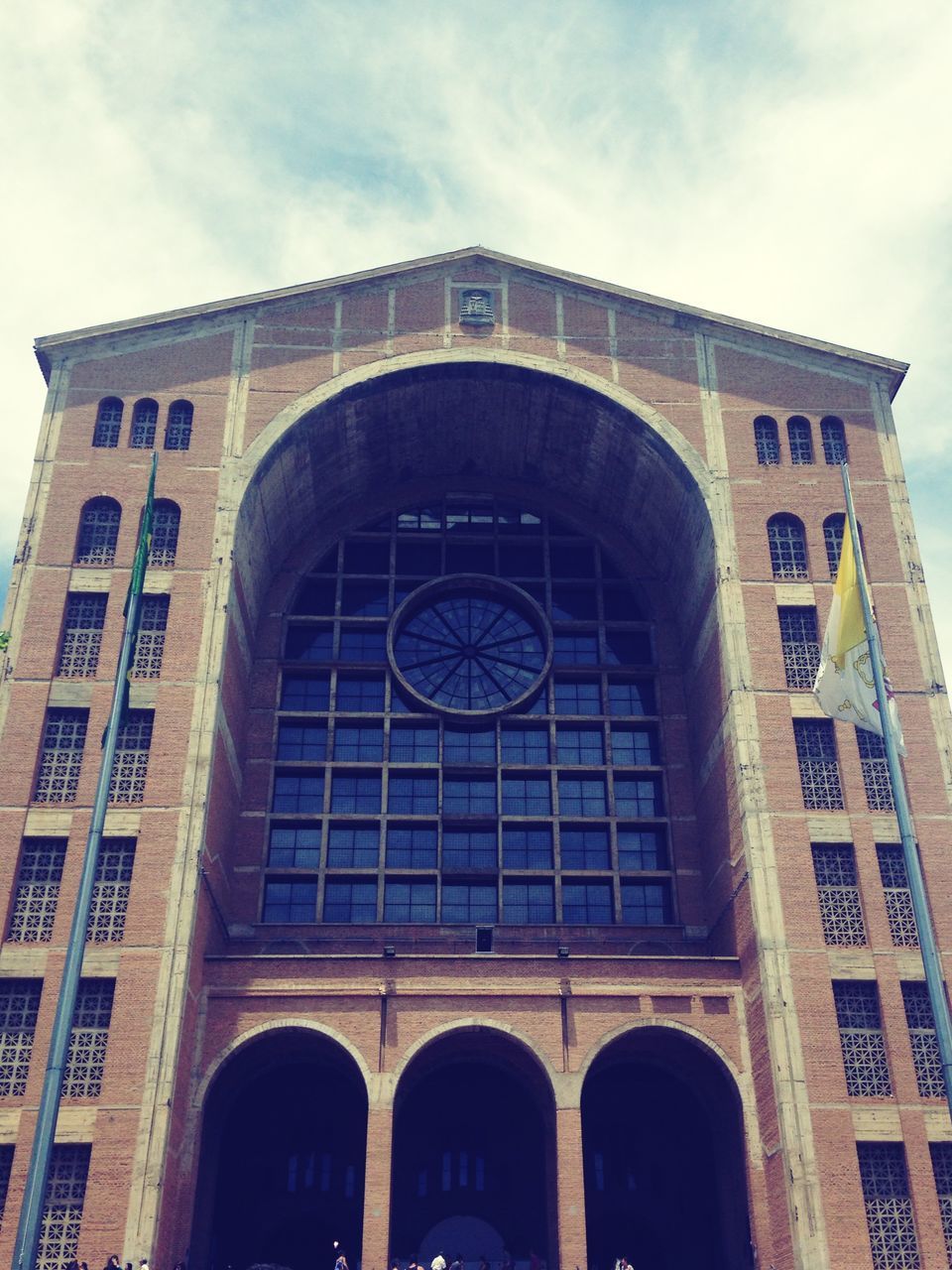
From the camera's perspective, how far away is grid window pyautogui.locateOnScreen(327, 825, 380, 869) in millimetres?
33625

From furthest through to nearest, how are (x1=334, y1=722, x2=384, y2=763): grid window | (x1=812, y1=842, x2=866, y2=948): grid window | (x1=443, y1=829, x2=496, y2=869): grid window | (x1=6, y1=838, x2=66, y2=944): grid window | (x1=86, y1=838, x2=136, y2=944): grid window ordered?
1. (x1=334, y1=722, x2=384, y2=763): grid window
2. (x1=443, y1=829, x2=496, y2=869): grid window
3. (x1=812, y1=842, x2=866, y2=948): grid window
4. (x1=86, y1=838, x2=136, y2=944): grid window
5. (x1=6, y1=838, x2=66, y2=944): grid window

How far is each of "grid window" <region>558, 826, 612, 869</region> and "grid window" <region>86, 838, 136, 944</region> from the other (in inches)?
445

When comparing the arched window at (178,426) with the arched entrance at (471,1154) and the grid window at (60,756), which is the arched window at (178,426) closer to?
the grid window at (60,756)

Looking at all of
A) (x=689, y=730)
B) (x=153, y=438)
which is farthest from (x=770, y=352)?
(x=153, y=438)

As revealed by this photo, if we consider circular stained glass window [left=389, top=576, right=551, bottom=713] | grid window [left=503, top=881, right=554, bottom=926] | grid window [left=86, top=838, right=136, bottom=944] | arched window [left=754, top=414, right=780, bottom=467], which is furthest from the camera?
circular stained glass window [left=389, top=576, right=551, bottom=713]

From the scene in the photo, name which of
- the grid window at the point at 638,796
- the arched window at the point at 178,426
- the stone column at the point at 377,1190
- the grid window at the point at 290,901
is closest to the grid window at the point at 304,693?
the grid window at the point at 290,901

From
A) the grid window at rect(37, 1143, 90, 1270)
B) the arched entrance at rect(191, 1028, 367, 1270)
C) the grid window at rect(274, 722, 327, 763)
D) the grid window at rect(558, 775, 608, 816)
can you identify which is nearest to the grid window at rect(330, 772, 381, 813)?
the grid window at rect(274, 722, 327, 763)

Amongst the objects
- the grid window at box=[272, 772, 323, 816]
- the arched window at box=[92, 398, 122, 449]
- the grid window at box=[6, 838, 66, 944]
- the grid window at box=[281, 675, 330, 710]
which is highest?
the arched window at box=[92, 398, 122, 449]

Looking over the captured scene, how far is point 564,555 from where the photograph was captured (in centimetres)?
3862

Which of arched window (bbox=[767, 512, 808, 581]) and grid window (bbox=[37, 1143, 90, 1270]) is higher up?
arched window (bbox=[767, 512, 808, 581])

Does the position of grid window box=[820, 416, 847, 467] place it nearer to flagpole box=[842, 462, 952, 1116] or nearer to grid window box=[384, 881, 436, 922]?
flagpole box=[842, 462, 952, 1116]

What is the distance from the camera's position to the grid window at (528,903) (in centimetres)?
3312

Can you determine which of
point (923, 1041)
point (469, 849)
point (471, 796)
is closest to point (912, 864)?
point (923, 1041)

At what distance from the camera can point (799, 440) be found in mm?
34781
